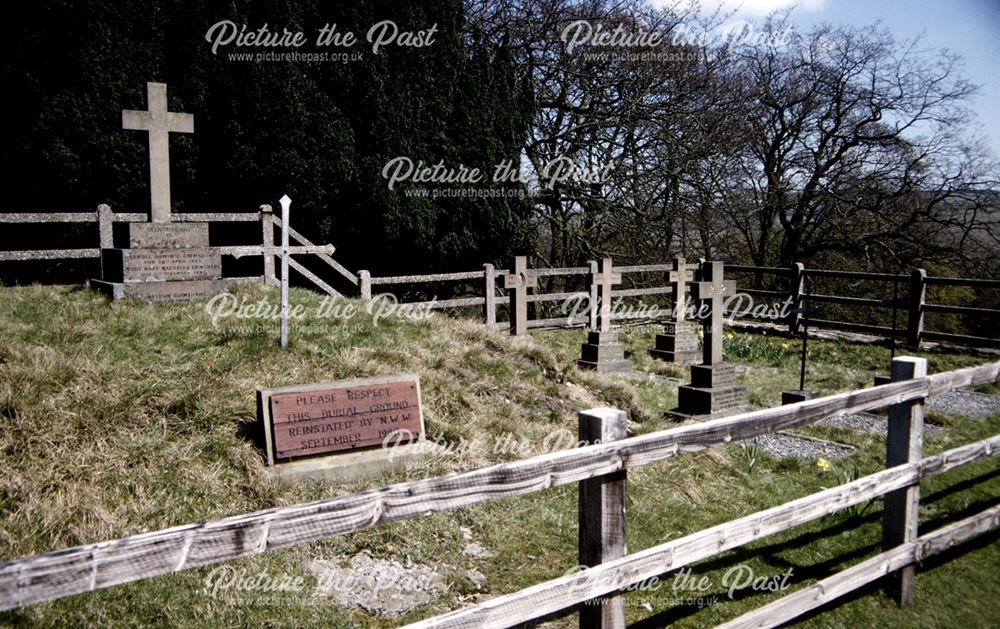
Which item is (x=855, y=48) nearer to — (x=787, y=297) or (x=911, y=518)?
(x=787, y=297)

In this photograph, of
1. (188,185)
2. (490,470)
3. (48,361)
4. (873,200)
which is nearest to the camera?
(490,470)

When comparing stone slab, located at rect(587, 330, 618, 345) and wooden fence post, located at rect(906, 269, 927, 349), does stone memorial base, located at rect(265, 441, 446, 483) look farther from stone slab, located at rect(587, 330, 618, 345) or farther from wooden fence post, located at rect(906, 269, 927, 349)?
wooden fence post, located at rect(906, 269, 927, 349)

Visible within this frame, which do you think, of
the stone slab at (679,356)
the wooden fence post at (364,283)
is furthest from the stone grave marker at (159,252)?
the stone slab at (679,356)

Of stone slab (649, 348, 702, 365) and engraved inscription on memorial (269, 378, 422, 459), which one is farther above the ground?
engraved inscription on memorial (269, 378, 422, 459)

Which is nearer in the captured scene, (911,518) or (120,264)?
(911,518)

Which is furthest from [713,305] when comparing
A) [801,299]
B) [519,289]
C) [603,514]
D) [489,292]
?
[801,299]

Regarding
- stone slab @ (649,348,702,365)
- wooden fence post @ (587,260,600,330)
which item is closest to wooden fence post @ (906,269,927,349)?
stone slab @ (649,348,702,365)

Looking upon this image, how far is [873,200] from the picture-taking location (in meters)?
21.7

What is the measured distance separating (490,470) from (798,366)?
11656 millimetres

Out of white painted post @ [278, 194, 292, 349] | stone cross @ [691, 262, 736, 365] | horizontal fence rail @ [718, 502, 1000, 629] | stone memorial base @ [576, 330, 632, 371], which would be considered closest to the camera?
horizontal fence rail @ [718, 502, 1000, 629]

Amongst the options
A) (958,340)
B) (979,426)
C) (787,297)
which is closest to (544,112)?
(787,297)

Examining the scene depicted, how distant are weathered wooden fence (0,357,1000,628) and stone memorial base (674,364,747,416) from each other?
4271mm

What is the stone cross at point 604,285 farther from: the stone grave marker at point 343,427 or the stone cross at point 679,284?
the stone grave marker at point 343,427

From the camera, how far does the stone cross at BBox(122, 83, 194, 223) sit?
8547mm
